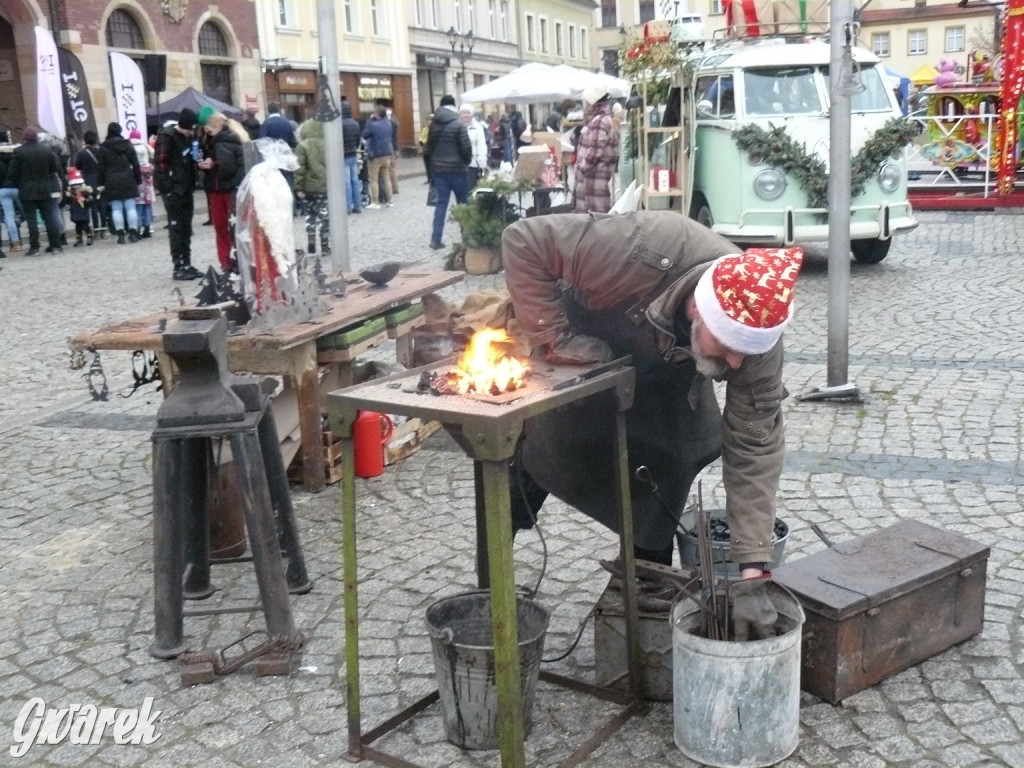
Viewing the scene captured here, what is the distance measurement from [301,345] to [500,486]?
2.52 meters

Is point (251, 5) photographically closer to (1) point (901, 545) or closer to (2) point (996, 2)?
(2) point (996, 2)

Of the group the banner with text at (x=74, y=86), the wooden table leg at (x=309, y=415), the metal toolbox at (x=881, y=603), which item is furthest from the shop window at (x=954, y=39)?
the metal toolbox at (x=881, y=603)

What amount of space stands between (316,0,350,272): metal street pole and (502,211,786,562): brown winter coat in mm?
4380

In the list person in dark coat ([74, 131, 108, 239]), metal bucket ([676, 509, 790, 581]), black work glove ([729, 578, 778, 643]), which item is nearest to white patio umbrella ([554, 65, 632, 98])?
person in dark coat ([74, 131, 108, 239])

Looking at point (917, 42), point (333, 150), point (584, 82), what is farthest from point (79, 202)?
point (917, 42)

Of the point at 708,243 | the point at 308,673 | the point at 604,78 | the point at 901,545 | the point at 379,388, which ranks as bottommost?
the point at 308,673

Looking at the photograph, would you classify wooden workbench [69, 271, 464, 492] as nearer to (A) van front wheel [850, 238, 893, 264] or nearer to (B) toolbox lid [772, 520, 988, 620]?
(B) toolbox lid [772, 520, 988, 620]

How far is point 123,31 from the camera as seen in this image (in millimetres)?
25688

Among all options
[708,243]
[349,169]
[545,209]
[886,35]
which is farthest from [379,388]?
[886,35]

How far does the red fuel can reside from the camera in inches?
218

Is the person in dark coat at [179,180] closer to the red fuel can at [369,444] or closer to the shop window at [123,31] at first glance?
the red fuel can at [369,444]

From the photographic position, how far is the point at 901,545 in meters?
3.76

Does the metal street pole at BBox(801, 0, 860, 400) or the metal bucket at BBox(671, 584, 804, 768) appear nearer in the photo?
the metal bucket at BBox(671, 584, 804, 768)

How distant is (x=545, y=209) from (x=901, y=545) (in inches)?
376
